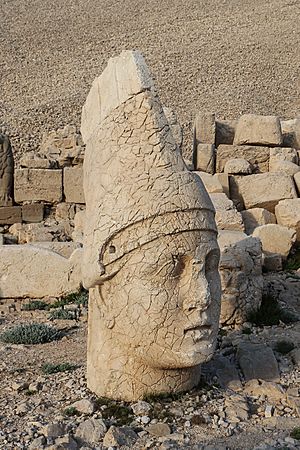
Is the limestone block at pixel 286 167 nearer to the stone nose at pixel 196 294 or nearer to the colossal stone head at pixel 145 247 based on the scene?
the colossal stone head at pixel 145 247

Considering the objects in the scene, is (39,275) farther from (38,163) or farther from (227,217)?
(38,163)

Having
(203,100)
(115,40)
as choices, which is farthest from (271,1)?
(203,100)

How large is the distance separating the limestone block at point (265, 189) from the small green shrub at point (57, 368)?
6.73 meters

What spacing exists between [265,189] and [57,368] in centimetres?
712

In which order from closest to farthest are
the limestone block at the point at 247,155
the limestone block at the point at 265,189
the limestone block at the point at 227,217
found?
the limestone block at the point at 227,217 < the limestone block at the point at 265,189 < the limestone block at the point at 247,155

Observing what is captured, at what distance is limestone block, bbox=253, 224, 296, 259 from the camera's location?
10.7m

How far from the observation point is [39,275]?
10.0 meters

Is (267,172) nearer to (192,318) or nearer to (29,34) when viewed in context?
(192,318)

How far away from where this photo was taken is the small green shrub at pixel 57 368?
20.7ft

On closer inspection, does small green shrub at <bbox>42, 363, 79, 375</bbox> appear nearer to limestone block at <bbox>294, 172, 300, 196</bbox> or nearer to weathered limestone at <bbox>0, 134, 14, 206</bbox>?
limestone block at <bbox>294, 172, 300, 196</bbox>

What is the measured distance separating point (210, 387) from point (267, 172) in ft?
26.7

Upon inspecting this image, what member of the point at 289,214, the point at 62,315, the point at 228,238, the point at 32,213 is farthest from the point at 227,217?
the point at 32,213

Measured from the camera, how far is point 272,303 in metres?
8.49

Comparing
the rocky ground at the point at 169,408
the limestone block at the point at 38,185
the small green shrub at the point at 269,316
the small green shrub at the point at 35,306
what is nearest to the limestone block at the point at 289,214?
the small green shrub at the point at 269,316
